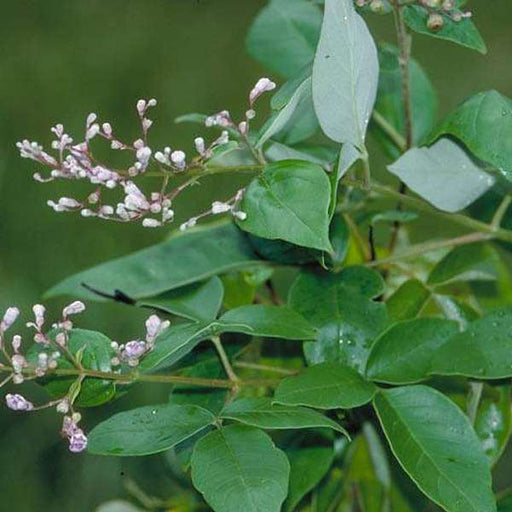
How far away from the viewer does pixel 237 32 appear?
2387 millimetres

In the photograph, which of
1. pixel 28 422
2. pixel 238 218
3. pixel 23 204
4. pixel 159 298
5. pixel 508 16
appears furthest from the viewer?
pixel 508 16

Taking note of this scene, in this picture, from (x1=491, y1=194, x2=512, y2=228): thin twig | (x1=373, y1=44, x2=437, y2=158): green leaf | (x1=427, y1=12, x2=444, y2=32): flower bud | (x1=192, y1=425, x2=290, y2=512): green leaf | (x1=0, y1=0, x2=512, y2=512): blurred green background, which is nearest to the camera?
(x1=192, y1=425, x2=290, y2=512): green leaf

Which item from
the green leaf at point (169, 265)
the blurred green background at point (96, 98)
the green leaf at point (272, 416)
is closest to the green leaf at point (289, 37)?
the green leaf at point (169, 265)

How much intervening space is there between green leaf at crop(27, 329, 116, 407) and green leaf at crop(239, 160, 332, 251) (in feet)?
0.37

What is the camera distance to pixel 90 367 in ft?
2.03

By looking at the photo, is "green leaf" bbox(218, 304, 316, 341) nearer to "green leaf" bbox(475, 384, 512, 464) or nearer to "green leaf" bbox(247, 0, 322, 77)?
"green leaf" bbox(475, 384, 512, 464)

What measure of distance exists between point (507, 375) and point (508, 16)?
180cm

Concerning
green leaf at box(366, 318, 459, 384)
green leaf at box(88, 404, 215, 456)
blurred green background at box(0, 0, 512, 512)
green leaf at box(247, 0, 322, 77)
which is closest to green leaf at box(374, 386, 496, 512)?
green leaf at box(366, 318, 459, 384)

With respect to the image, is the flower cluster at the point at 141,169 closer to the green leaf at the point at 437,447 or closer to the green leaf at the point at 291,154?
the green leaf at the point at 291,154

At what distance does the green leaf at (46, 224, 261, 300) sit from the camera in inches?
31.6

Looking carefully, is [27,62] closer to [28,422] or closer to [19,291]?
[19,291]

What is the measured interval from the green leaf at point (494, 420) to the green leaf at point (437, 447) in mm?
109

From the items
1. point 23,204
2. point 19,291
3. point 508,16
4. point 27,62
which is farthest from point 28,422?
point 508,16

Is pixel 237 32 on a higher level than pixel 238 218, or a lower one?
lower
